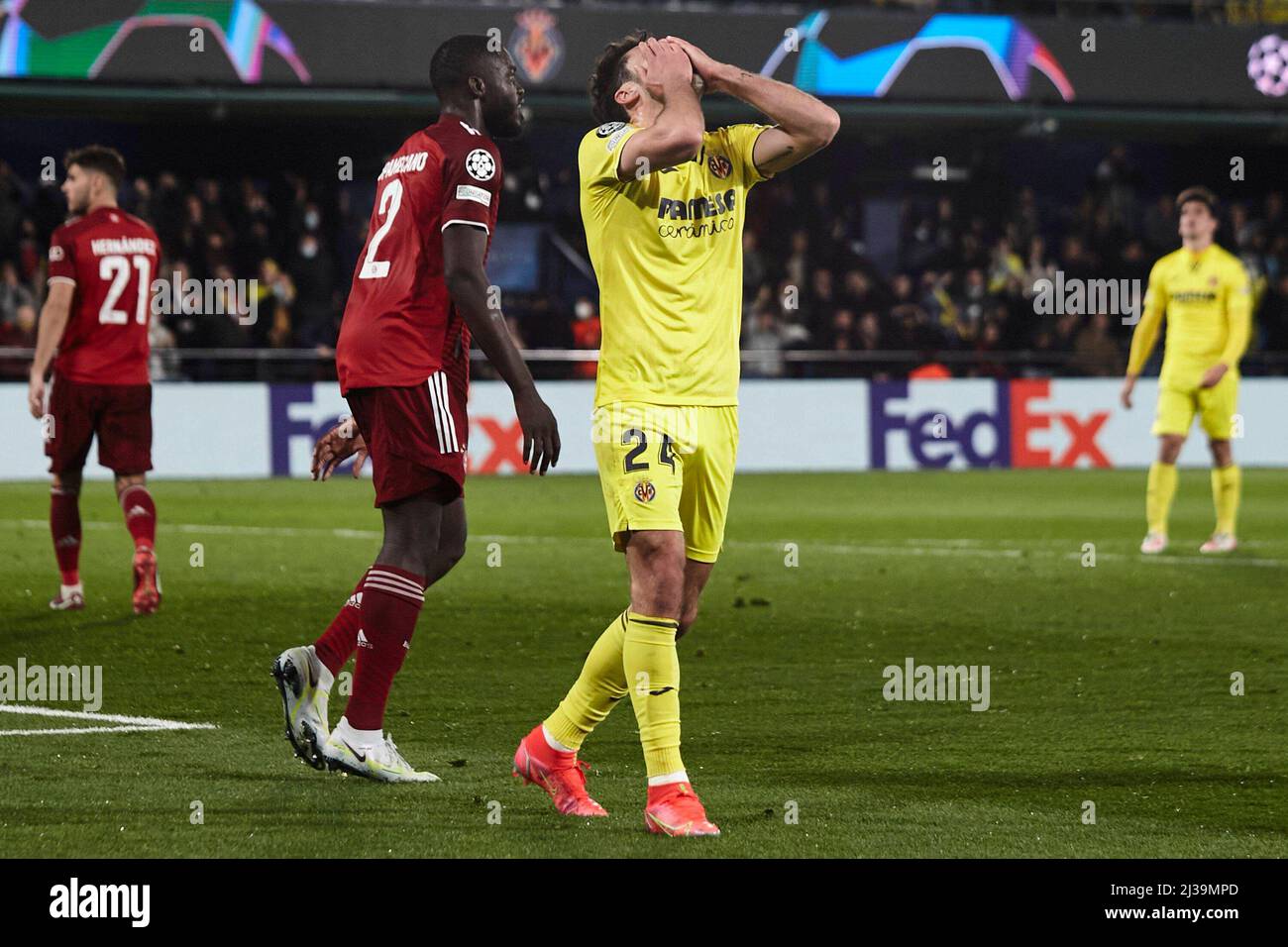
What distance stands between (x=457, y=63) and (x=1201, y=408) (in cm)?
838

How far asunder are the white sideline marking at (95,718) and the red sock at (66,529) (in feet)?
8.88

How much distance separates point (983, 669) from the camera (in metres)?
7.98

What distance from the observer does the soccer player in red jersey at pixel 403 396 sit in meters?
5.61

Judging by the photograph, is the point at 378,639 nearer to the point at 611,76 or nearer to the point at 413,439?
the point at 413,439

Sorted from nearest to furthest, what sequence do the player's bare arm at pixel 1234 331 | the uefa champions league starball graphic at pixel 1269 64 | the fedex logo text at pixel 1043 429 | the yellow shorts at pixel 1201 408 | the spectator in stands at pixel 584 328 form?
1. the player's bare arm at pixel 1234 331
2. the yellow shorts at pixel 1201 408
3. the fedex logo text at pixel 1043 429
4. the spectator in stands at pixel 584 328
5. the uefa champions league starball graphic at pixel 1269 64

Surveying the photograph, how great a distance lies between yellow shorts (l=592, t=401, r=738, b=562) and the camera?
507cm

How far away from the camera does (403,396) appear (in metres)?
5.62

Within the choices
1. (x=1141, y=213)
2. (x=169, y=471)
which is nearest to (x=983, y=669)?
(x=169, y=471)

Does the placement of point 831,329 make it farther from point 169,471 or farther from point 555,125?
point 169,471
